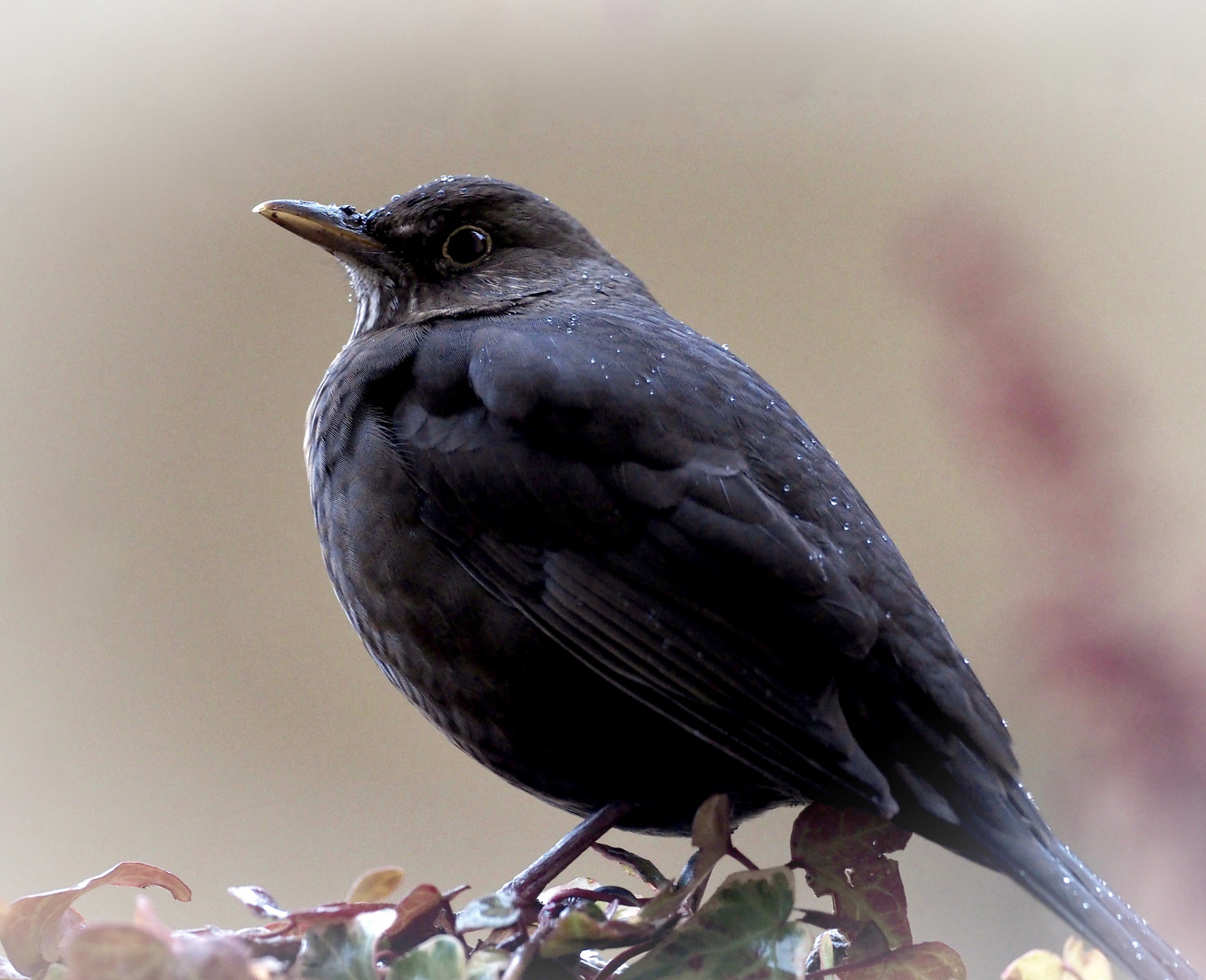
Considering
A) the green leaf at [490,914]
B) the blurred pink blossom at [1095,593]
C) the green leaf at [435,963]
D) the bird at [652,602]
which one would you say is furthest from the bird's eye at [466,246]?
the green leaf at [435,963]

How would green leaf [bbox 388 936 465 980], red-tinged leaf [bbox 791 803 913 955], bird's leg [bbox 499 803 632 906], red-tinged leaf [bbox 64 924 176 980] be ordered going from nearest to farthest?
red-tinged leaf [bbox 64 924 176 980], green leaf [bbox 388 936 465 980], red-tinged leaf [bbox 791 803 913 955], bird's leg [bbox 499 803 632 906]

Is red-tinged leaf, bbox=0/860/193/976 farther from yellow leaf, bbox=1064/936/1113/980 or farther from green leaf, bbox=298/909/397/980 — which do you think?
yellow leaf, bbox=1064/936/1113/980

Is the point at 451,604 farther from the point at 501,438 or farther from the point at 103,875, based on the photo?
the point at 103,875

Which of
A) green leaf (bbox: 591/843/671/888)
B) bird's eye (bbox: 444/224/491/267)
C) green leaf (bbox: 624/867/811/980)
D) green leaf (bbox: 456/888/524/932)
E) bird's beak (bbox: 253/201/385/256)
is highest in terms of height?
bird's beak (bbox: 253/201/385/256)

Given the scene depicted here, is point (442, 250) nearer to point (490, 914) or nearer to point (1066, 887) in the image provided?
point (490, 914)

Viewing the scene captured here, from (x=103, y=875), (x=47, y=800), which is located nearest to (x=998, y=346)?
(x=103, y=875)

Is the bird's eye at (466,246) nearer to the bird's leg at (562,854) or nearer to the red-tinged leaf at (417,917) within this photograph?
the bird's leg at (562,854)

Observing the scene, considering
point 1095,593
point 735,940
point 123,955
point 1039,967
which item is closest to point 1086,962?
point 1039,967

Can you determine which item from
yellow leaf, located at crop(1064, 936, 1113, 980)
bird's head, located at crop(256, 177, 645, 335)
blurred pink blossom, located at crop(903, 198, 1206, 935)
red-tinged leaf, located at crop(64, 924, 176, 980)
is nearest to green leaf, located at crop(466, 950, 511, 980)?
red-tinged leaf, located at crop(64, 924, 176, 980)
